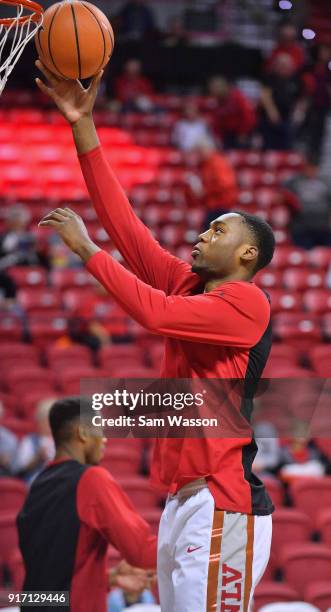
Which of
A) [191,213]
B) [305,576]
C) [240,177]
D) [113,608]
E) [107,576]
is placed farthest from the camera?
[240,177]

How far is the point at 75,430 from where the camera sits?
368 cm

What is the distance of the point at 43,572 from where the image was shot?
3.62 metres

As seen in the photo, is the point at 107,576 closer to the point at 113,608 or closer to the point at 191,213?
the point at 113,608

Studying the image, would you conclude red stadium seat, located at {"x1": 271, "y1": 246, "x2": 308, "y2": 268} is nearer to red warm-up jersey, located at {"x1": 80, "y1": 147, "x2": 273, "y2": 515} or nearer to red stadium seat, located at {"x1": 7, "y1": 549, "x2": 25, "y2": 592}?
red stadium seat, located at {"x1": 7, "y1": 549, "x2": 25, "y2": 592}

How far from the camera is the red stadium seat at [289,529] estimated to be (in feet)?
18.3

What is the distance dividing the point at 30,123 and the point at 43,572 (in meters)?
9.96

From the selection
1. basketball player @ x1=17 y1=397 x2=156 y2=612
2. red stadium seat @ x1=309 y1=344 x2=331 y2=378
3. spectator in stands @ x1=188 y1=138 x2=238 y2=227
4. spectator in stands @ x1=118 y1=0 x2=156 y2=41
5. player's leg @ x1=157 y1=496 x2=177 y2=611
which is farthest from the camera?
spectator in stands @ x1=118 y1=0 x2=156 y2=41

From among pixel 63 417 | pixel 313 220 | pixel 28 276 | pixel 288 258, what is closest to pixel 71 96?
pixel 63 417

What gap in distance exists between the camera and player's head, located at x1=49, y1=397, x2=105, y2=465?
367 centimetres

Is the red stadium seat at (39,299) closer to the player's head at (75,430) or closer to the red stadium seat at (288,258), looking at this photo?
the red stadium seat at (288,258)

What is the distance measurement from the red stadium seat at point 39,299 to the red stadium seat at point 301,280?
7.27ft

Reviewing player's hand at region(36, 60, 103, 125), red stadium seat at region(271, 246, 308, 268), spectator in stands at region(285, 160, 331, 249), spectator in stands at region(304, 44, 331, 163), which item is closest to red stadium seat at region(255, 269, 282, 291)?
red stadium seat at region(271, 246, 308, 268)

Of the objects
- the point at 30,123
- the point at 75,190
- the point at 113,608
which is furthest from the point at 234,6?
the point at 113,608

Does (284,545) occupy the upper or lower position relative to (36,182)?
lower
